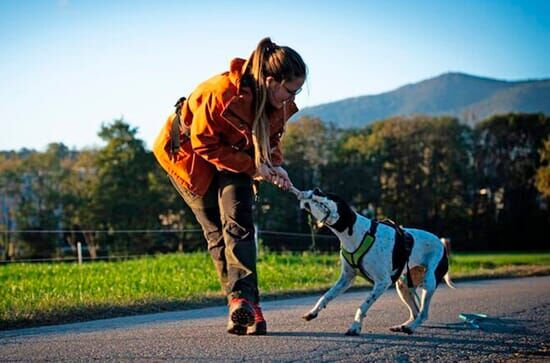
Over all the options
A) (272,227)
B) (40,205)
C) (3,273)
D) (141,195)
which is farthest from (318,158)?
(3,273)

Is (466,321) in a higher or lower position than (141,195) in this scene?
lower

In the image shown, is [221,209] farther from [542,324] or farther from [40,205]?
[40,205]

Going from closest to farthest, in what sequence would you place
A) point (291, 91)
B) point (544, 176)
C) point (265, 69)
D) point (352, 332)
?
1. point (265, 69)
2. point (291, 91)
3. point (352, 332)
4. point (544, 176)

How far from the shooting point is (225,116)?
479 cm

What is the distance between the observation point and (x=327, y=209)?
17.9 feet

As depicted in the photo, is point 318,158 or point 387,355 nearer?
point 387,355

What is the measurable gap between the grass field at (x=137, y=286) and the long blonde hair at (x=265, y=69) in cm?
309

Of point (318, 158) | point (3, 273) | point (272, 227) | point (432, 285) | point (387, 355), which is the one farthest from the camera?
point (318, 158)

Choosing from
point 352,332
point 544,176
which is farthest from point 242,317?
point 544,176

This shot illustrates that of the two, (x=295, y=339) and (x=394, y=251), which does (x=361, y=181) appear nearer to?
(x=394, y=251)

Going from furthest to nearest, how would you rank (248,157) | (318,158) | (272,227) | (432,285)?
(318,158), (272,227), (432,285), (248,157)

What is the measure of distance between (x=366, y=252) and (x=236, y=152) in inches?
55.4

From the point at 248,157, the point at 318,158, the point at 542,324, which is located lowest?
the point at 542,324

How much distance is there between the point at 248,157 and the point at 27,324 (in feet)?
9.39
